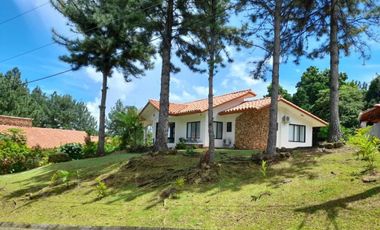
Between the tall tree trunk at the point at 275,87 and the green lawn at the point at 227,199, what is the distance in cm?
91

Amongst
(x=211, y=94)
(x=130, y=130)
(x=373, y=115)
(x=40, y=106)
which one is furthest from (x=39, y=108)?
(x=373, y=115)

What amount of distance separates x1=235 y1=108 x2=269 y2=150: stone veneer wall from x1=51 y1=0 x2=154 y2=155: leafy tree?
7396 mm

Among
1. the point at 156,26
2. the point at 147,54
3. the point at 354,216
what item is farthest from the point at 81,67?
the point at 354,216

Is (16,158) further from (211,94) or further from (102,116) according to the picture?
(211,94)

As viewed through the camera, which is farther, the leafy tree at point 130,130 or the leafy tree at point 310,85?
the leafy tree at point 310,85

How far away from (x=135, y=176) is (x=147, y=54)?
11.5 m

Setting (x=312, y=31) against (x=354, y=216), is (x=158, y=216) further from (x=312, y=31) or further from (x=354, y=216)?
(x=312, y=31)

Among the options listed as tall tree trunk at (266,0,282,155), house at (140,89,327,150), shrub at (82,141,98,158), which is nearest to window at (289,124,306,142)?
house at (140,89,327,150)

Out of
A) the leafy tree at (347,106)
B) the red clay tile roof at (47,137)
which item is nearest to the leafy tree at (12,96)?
the red clay tile roof at (47,137)

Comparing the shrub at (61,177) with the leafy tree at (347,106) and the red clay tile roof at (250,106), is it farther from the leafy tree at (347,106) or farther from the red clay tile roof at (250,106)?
the leafy tree at (347,106)

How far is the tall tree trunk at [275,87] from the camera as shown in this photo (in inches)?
579

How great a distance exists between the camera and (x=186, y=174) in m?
13.9

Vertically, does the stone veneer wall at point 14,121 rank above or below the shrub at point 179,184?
above

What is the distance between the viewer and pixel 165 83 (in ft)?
68.0
